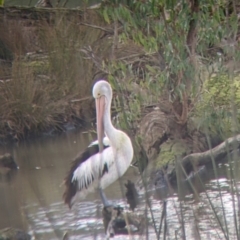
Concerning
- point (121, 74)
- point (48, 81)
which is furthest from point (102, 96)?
point (48, 81)

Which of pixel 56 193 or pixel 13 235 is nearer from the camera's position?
pixel 13 235

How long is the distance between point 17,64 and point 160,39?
4683mm

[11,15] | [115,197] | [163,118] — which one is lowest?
[115,197]

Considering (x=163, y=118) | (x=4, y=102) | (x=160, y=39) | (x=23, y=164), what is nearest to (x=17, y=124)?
(x=4, y=102)

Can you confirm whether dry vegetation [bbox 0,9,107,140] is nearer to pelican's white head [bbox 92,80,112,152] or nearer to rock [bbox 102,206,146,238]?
pelican's white head [bbox 92,80,112,152]

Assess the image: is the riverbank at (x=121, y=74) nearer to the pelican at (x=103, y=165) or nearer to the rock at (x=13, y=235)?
the pelican at (x=103, y=165)

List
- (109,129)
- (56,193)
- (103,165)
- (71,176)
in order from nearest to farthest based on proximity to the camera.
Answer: (103,165), (71,176), (109,129), (56,193)

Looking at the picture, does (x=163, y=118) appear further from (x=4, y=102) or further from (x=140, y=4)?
(x=4, y=102)

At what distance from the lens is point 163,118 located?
8.06 meters

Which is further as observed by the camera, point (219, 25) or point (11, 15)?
point (11, 15)

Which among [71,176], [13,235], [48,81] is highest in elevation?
[48,81]

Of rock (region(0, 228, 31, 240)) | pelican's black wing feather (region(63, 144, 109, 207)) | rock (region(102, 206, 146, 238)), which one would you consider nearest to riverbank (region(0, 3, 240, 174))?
pelican's black wing feather (region(63, 144, 109, 207))

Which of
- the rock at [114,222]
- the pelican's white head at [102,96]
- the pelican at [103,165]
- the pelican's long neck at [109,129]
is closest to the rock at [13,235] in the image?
the rock at [114,222]

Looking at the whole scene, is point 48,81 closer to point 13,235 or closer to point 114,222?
point 13,235
